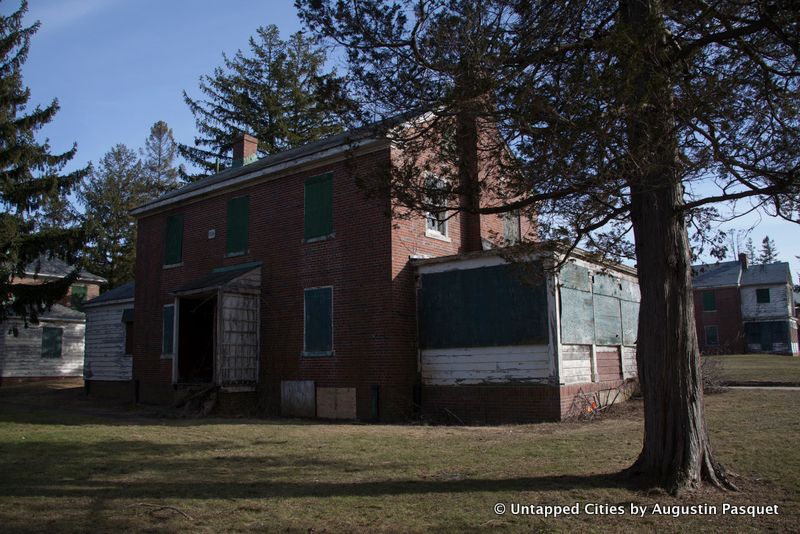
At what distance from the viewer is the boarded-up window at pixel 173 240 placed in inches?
803

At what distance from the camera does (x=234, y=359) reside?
16344mm

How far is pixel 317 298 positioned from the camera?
16.0 meters

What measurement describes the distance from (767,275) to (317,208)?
148 feet

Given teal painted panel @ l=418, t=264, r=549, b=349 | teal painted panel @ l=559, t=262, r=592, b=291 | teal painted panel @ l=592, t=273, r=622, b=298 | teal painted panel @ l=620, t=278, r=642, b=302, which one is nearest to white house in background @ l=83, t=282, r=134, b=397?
teal painted panel @ l=418, t=264, r=549, b=349

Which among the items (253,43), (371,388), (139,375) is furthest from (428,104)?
(253,43)

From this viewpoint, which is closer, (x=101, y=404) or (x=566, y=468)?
(x=566, y=468)

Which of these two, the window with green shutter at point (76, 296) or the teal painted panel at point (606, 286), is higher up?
the window with green shutter at point (76, 296)

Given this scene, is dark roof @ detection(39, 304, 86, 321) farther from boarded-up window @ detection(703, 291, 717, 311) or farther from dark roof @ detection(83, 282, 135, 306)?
boarded-up window @ detection(703, 291, 717, 311)

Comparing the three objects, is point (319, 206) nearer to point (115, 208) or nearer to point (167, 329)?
point (167, 329)

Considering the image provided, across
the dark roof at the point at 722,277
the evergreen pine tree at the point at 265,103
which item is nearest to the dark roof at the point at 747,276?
the dark roof at the point at 722,277

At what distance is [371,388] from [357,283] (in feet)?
8.18

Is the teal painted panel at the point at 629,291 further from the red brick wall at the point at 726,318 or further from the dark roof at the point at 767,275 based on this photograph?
the dark roof at the point at 767,275

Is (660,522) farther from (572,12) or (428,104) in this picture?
(572,12)

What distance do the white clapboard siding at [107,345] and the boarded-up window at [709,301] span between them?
43960 mm
